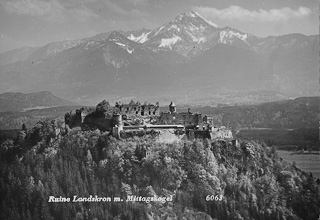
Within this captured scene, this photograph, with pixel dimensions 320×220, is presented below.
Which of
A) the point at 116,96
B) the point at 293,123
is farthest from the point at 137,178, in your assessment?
the point at 116,96

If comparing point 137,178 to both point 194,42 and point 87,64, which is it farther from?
point 194,42

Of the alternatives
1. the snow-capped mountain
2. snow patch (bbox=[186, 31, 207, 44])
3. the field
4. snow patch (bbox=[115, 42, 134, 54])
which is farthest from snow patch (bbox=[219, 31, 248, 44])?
the field

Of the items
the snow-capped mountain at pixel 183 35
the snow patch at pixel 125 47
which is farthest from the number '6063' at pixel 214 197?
the snow-capped mountain at pixel 183 35

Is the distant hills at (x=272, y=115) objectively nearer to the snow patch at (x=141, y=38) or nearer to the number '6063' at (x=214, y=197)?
the number '6063' at (x=214, y=197)

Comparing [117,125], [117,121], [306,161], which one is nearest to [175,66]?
[306,161]

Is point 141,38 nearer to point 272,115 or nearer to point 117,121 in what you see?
point 272,115
